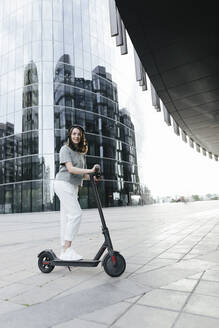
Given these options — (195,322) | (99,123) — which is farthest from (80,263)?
(99,123)

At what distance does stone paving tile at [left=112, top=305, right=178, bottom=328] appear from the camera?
69.6 inches

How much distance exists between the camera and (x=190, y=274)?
9.66ft

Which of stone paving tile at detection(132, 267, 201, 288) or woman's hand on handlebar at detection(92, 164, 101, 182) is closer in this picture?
stone paving tile at detection(132, 267, 201, 288)

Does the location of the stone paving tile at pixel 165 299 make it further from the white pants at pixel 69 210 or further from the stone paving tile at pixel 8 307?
the white pants at pixel 69 210

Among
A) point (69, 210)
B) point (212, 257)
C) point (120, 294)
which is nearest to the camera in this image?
point (120, 294)

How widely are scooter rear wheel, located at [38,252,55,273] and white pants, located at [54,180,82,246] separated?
9.5 inches

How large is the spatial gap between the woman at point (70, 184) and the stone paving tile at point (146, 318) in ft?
4.36

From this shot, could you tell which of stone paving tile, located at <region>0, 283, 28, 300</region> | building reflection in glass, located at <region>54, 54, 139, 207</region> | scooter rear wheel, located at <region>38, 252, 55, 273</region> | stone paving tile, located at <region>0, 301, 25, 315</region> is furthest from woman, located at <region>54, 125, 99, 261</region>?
building reflection in glass, located at <region>54, 54, 139, 207</region>

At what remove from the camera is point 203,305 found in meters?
2.07

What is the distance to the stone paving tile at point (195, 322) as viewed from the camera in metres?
1.73

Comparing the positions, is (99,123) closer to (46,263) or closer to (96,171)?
(96,171)

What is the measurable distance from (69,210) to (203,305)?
6.23ft

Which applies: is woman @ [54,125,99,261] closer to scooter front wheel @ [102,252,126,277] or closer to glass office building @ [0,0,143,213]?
scooter front wheel @ [102,252,126,277]

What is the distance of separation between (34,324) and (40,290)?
0.81 metres
